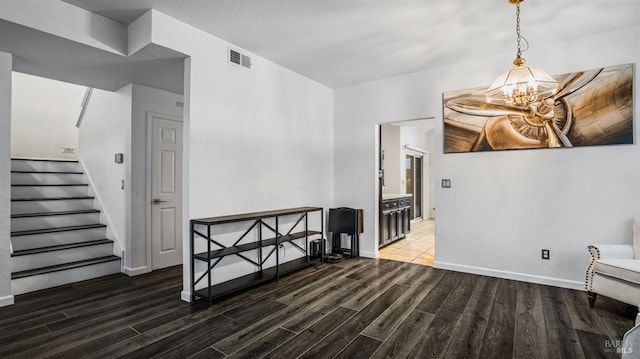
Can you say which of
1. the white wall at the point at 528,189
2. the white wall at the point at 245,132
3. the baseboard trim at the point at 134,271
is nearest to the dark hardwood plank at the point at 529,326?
the white wall at the point at 528,189

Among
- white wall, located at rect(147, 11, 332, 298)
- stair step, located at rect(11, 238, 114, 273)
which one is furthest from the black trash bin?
stair step, located at rect(11, 238, 114, 273)

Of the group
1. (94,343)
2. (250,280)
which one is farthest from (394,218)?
(94,343)

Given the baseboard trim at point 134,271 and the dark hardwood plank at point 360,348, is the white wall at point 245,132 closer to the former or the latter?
the baseboard trim at point 134,271

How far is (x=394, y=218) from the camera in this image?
19.0ft

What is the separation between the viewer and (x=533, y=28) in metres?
3.12

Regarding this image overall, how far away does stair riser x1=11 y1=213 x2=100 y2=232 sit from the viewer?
3.79 m

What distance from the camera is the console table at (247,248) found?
3.03m

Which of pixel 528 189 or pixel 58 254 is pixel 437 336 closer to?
pixel 528 189

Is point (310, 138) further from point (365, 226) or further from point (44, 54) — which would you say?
point (44, 54)

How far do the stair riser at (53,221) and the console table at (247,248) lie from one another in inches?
91.5

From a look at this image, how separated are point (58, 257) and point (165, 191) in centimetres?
137

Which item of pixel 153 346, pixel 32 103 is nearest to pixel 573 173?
pixel 153 346

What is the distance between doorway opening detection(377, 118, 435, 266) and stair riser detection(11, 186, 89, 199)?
180 inches

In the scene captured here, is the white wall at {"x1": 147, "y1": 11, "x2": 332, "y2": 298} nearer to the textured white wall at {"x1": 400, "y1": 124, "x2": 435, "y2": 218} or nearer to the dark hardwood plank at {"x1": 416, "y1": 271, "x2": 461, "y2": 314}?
the dark hardwood plank at {"x1": 416, "y1": 271, "x2": 461, "y2": 314}
